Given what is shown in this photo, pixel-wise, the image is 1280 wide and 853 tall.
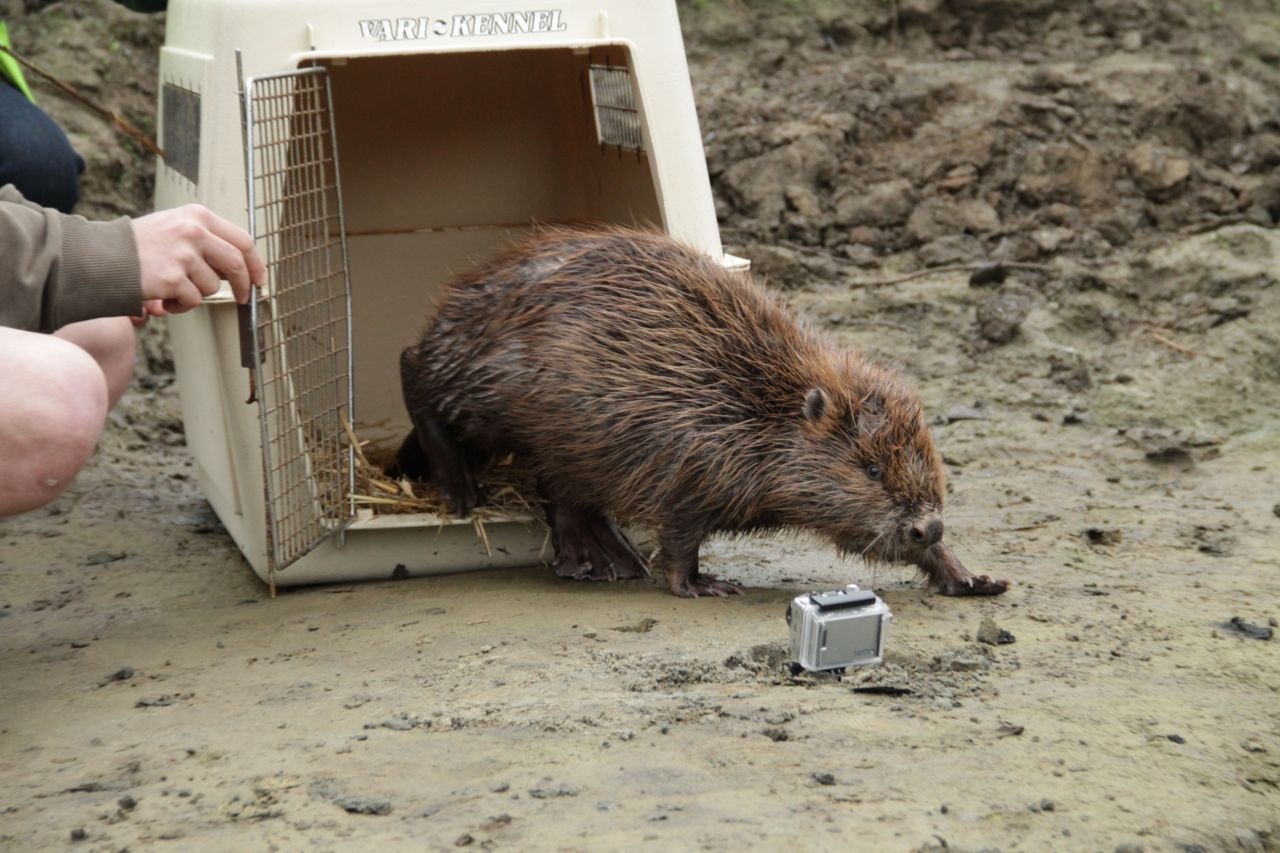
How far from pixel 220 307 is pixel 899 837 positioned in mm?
2239

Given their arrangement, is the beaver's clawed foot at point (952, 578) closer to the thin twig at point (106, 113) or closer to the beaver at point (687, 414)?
the beaver at point (687, 414)

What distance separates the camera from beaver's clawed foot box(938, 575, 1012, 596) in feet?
12.1

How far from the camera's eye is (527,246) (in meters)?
4.13

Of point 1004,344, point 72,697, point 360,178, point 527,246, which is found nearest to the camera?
point 72,697

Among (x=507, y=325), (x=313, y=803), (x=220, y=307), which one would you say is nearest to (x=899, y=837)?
(x=313, y=803)

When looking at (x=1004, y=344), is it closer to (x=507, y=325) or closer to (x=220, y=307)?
(x=507, y=325)

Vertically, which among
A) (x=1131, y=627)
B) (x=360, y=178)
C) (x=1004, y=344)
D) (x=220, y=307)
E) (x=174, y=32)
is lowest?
(x=1131, y=627)

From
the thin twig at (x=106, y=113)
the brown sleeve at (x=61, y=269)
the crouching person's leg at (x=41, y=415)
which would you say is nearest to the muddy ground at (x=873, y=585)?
the crouching person's leg at (x=41, y=415)

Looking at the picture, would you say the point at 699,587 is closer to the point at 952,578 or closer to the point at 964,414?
the point at 952,578

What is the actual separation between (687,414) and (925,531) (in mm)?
664

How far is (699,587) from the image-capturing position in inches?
150

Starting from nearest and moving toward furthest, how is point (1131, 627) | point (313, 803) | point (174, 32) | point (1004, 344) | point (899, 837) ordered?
point (899, 837)
point (313, 803)
point (1131, 627)
point (174, 32)
point (1004, 344)

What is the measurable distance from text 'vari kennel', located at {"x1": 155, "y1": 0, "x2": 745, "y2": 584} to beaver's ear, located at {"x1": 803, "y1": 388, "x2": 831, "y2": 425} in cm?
62

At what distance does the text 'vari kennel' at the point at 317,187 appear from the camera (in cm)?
371
